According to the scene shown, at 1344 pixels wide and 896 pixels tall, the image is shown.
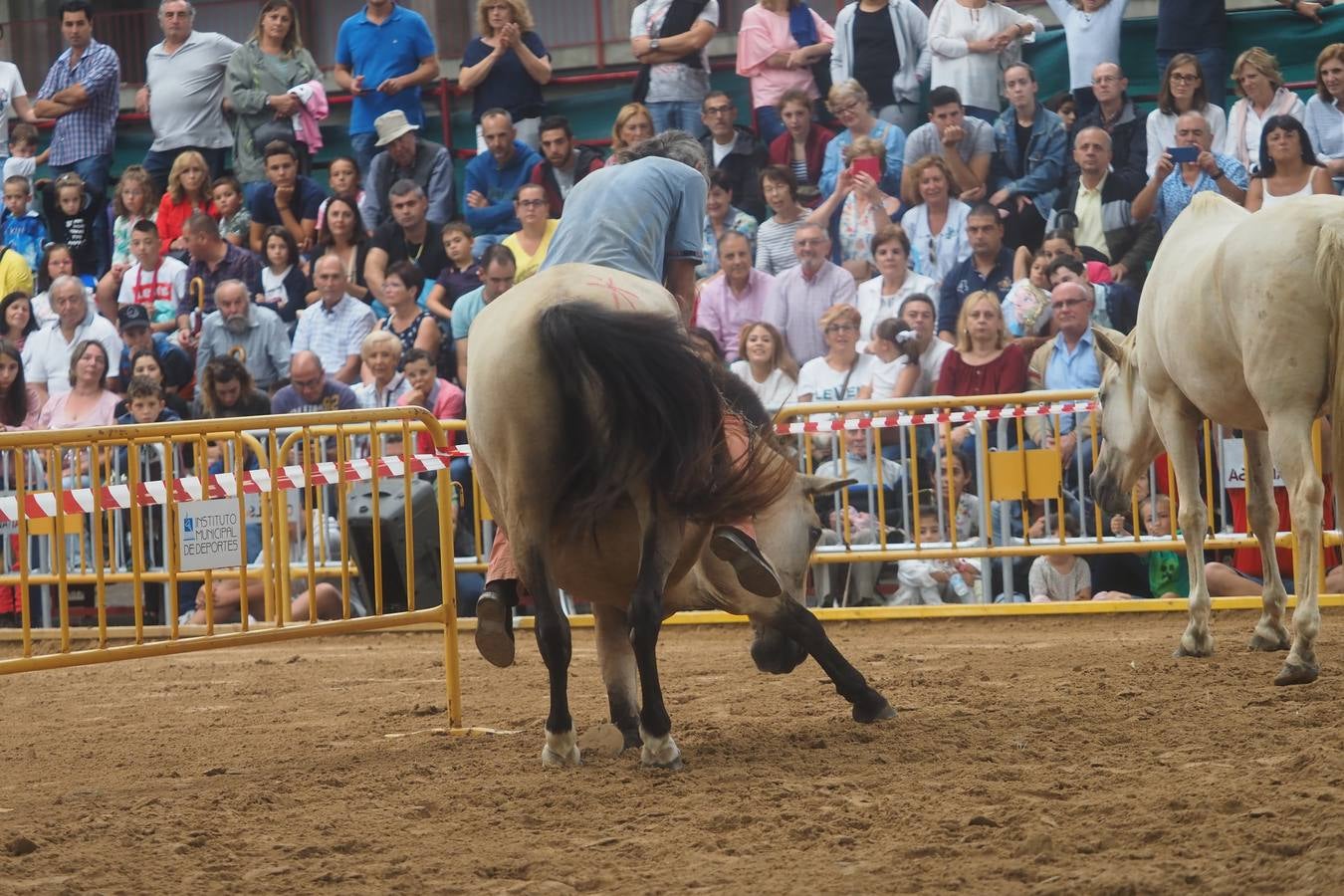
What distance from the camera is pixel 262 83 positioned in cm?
1773

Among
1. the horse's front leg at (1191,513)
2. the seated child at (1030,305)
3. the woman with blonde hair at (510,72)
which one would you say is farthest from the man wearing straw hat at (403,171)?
the horse's front leg at (1191,513)

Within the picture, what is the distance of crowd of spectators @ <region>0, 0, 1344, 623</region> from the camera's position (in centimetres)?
1261

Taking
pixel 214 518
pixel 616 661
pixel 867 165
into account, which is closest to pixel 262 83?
pixel 867 165

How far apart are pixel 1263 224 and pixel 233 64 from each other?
13247mm

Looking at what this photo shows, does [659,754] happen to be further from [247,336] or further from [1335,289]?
[247,336]

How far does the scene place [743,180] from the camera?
14969 millimetres

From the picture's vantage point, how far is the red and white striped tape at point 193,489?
287 inches

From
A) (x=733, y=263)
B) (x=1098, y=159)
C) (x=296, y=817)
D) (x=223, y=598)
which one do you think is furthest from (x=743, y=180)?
(x=296, y=817)

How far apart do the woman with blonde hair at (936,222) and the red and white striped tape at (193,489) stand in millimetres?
5195

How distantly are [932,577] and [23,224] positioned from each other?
11.8 meters

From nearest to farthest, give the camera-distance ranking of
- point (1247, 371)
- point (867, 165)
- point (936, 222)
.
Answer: point (1247, 371), point (936, 222), point (867, 165)

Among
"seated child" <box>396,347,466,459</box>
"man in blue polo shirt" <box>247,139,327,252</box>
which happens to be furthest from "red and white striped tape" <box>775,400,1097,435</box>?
"man in blue polo shirt" <box>247,139,327,252</box>

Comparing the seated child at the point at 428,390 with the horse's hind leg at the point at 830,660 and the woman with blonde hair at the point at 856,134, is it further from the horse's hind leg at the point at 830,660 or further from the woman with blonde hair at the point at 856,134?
the horse's hind leg at the point at 830,660

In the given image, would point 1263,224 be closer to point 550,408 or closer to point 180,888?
point 550,408
